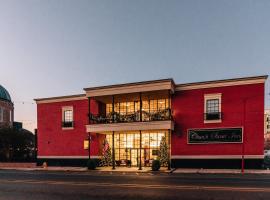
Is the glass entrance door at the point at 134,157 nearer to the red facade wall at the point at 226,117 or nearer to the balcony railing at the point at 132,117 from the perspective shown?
the balcony railing at the point at 132,117

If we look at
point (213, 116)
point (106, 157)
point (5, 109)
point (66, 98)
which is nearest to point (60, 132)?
point (66, 98)

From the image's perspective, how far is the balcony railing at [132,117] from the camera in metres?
23.1

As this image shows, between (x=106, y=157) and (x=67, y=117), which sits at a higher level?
(x=67, y=117)

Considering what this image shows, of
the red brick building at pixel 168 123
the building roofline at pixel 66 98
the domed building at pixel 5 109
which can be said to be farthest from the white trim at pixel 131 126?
the domed building at pixel 5 109

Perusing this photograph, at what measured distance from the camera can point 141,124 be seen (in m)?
22.8

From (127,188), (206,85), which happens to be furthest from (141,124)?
(127,188)

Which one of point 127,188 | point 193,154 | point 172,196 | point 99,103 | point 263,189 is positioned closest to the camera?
point 172,196

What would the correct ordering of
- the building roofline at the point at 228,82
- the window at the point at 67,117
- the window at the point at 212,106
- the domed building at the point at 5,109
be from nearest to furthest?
the building roofline at the point at 228,82
the window at the point at 212,106
the window at the point at 67,117
the domed building at the point at 5,109

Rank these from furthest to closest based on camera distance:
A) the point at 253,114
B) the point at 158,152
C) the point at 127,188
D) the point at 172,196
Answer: the point at 158,152 < the point at 253,114 < the point at 127,188 < the point at 172,196

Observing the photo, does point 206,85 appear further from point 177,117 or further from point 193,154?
point 193,154

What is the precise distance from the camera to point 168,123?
2195 cm

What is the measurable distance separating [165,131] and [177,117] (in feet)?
7.19

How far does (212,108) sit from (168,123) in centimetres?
442

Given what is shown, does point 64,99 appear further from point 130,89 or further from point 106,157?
point 130,89
